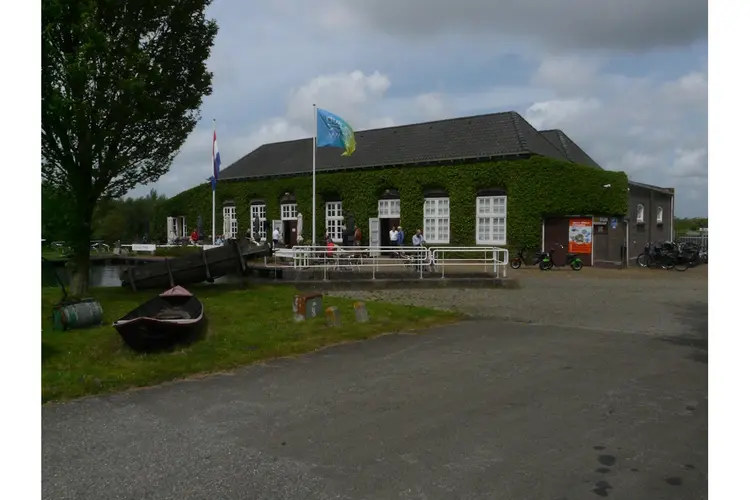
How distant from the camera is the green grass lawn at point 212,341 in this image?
8203 millimetres

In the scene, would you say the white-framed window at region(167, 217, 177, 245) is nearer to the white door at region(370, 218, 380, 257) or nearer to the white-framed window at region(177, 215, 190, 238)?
the white-framed window at region(177, 215, 190, 238)

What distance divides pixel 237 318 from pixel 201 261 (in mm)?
5328

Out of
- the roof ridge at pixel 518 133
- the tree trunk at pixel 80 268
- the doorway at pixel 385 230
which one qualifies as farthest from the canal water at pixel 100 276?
the roof ridge at pixel 518 133

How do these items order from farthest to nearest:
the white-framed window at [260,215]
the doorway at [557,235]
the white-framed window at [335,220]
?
the white-framed window at [260,215] < the white-framed window at [335,220] < the doorway at [557,235]

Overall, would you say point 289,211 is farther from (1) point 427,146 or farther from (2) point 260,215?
(1) point 427,146

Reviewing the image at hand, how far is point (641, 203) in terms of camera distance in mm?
33188

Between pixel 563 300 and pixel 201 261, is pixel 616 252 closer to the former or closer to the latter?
pixel 563 300

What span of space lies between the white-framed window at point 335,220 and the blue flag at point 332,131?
10.5 m

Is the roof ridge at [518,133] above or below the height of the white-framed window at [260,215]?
above

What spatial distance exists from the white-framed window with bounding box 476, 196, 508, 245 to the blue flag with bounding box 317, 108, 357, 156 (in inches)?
347

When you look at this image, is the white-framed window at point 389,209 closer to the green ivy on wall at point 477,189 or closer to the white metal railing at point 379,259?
the green ivy on wall at point 477,189

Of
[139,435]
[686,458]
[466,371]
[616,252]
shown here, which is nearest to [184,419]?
[139,435]

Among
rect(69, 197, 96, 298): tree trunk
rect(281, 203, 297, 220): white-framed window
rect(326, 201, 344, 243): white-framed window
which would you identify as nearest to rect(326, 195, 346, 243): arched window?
rect(326, 201, 344, 243): white-framed window

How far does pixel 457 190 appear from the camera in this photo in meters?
30.9
